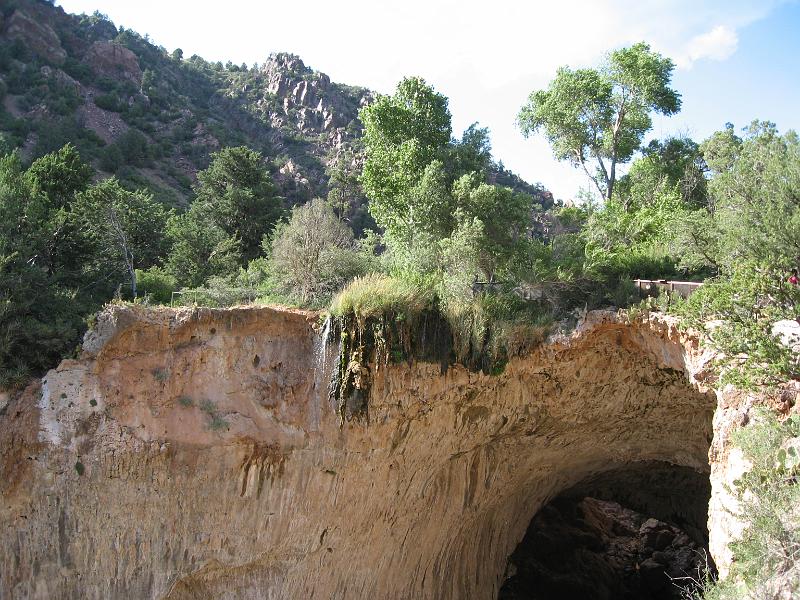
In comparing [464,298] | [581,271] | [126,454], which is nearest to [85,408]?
[126,454]

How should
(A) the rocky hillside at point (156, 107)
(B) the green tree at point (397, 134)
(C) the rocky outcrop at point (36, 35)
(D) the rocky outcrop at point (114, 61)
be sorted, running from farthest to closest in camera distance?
(D) the rocky outcrop at point (114, 61) → (C) the rocky outcrop at point (36, 35) → (A) the rocky hillside at point (156, 107) → (B) the green tree at point (397, 134)

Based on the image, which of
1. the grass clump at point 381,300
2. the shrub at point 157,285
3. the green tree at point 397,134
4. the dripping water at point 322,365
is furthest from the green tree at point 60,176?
the grass clump at point 381,300

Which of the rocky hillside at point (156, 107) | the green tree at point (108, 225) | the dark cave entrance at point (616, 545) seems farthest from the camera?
the rocky hillside at point (156, 107)

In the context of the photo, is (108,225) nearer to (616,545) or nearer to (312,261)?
(312,261)

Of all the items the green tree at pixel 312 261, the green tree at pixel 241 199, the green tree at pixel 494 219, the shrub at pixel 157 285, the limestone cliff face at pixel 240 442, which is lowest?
the limestone cliff face at pixel 240 442

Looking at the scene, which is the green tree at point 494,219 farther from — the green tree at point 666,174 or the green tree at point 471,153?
the green tree at point 666,174

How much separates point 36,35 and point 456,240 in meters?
37.2

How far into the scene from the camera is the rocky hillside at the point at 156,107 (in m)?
30.9

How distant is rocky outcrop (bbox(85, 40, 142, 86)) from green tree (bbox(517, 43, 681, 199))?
33.0m

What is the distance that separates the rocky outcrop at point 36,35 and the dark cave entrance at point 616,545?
37967 mm

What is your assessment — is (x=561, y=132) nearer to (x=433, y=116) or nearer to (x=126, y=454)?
(x=433, y=116)

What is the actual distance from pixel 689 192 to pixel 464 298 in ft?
30.0

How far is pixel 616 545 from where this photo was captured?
20250mm

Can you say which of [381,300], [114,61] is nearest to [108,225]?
[381,300]
